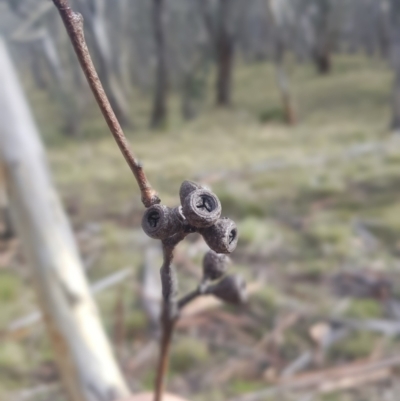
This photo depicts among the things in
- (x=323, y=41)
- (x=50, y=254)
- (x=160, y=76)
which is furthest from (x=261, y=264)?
(x=323, y=41)

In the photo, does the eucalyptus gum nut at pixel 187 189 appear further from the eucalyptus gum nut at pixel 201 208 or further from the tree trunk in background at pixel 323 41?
the tree trunk in background at pixel 323 41

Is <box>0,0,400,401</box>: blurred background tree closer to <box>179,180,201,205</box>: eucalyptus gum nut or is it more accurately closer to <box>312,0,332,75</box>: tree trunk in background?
<box>179,180,201,205</box>: eucalyptus gum nut

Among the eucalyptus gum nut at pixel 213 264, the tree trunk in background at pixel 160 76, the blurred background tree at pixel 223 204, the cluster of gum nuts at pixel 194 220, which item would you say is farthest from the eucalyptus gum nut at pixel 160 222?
the tree trunk in background at pixel 160 76

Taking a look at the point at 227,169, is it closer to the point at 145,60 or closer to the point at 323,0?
the point at 145,60

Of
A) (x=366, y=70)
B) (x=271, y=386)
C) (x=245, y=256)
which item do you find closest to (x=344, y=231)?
(x=245, y=256)

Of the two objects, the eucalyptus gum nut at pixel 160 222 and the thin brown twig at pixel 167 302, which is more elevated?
the eucalyptus gum nut at pixel 160 222

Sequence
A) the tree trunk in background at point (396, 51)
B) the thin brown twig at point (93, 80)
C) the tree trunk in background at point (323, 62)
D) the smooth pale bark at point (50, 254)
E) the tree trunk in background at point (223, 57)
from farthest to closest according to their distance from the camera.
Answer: the tree trunk in background at point (323, 62) → the tree trunk in background at point (223, 57) → the tree trunk in background at point (396, 51) → the smooth pale bark at point (50, 254) → the thin brown twig at point (93, 80)

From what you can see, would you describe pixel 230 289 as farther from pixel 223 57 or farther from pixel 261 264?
pixel 223 57

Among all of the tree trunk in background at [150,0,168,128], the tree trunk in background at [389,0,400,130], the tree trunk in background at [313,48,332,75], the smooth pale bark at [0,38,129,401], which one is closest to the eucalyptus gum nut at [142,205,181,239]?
the smooth pale bark at [0,38,129,401]
